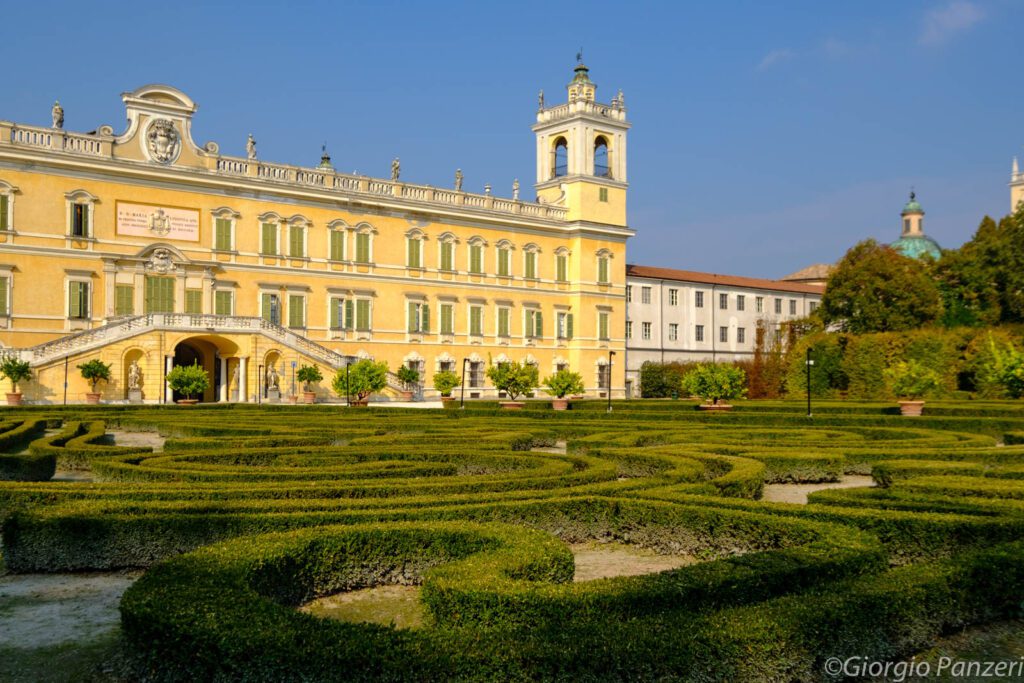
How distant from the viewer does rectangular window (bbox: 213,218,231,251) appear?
44.8m

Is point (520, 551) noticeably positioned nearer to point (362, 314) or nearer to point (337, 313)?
point (337, 313)

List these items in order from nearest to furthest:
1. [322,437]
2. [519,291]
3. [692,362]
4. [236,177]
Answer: [322,437], [236,177], [519,291], [692,362]

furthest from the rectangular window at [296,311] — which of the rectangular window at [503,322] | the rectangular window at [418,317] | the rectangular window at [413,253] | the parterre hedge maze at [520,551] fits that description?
the parterre hedge maze at [520,551]

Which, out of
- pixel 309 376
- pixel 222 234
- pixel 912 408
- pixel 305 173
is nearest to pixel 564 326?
pixel 305 173

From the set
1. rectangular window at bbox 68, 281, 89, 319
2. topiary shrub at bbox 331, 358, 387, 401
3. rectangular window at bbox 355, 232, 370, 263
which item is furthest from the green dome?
rectangular window at bbox 68, 281, 89, 319

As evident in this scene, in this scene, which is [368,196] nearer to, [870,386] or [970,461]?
[870,386]

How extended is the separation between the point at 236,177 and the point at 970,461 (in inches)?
1496

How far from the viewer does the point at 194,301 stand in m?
44.0

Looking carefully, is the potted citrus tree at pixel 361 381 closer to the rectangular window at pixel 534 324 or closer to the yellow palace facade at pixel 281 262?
the yellow palace facade at pixel 281 262

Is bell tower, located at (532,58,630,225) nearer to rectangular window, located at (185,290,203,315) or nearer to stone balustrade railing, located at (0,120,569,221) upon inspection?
stone balustrade railing, located at (0,120,569,221)

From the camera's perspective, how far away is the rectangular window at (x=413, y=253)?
51531mm

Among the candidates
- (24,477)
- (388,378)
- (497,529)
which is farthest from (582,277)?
(497,529)

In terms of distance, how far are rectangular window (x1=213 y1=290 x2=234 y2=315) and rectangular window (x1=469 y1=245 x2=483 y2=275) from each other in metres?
14.3

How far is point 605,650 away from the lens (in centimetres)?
548
